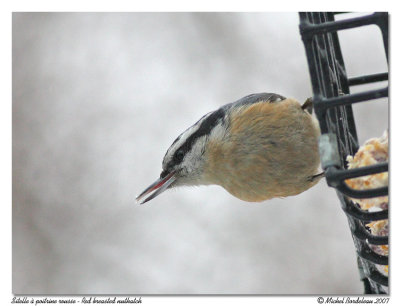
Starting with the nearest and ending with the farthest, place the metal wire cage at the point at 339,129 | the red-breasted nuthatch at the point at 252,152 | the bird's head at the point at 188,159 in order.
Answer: the metal wire cage at the point at 339,129, the red-breasted nuthatch at the point at 252,152, the bird's head at the point at 188,159

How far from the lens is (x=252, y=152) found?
94.3 inches

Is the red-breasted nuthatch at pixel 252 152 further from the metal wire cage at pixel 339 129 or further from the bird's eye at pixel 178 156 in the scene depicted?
the metal wire cage at pixel 339 129

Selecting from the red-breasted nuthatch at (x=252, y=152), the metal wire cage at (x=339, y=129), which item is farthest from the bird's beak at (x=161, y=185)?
the metal wire cage at (x=339, y=129)

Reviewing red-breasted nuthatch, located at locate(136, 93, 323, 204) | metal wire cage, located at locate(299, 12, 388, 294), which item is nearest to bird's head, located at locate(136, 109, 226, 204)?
red-breasted nuthatch, located at locate(136, 93, 323, 204)

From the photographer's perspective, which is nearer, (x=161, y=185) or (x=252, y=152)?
(x=252, y=152)

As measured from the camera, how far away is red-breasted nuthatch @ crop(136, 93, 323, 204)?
2.36 m

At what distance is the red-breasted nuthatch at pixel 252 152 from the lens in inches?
92.7

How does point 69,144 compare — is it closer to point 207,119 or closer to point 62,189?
point 62,189

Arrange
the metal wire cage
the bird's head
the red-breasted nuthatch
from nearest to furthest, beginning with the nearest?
the metal wire cage → the red-breasted nuthatch → the bird's head

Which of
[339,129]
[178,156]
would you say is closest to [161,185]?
[178,156]

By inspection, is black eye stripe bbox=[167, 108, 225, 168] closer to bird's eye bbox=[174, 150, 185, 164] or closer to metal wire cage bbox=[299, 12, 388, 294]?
bird's eye bbox=[174, 150, 185, 164]

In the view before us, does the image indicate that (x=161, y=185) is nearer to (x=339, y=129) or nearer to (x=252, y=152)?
(x=252, y=152)

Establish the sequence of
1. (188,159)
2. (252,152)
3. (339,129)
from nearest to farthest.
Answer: (339,129), (252,152), (188,159)

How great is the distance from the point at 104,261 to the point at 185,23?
2167 millimetres
